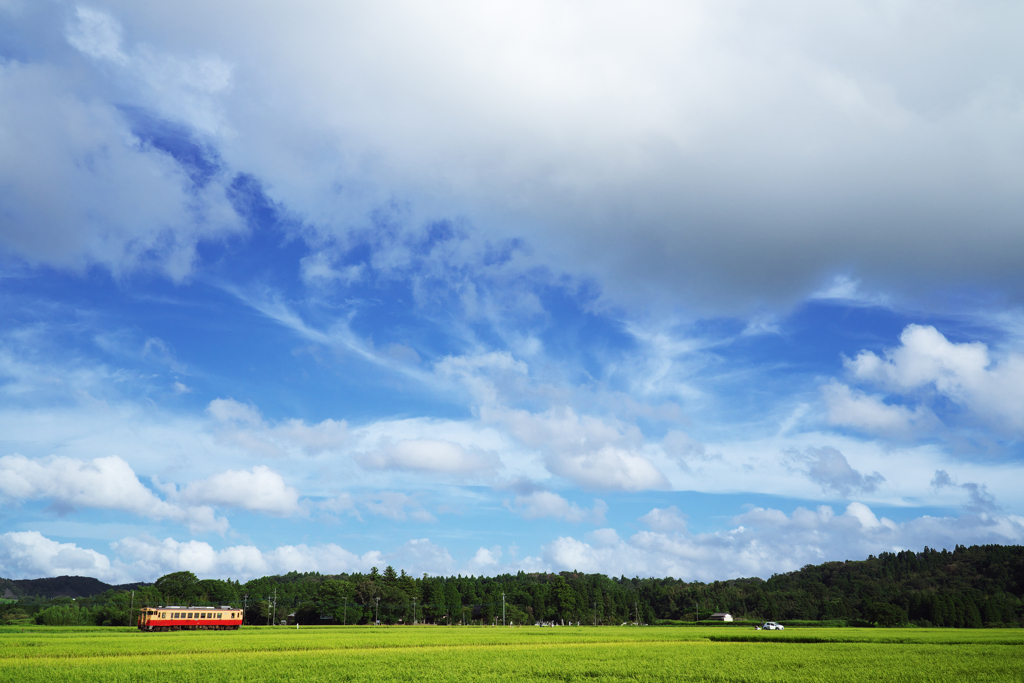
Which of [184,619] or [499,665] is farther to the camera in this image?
[184,619]

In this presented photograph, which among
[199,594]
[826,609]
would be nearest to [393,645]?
[199,594]

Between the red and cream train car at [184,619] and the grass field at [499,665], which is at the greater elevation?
the grass field at [499,665]

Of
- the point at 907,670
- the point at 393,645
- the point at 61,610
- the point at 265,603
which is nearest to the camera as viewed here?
the point at 907,670

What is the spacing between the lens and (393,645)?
70250mm

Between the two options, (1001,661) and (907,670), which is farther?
(1001,661)

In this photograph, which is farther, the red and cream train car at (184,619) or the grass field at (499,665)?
the red and cream train car at (184,619)

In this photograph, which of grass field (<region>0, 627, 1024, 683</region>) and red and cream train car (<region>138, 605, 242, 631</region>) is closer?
grass field (<region>0, 627, 1024, 683</region>)

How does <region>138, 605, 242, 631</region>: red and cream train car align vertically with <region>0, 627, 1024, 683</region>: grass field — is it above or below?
below

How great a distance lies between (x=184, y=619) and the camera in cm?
10212

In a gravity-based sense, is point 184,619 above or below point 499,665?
below

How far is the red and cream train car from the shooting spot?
99.8 m

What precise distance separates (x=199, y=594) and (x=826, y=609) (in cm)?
17539

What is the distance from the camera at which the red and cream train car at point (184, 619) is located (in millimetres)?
99812

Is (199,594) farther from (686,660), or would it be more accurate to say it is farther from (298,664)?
(686,660)
